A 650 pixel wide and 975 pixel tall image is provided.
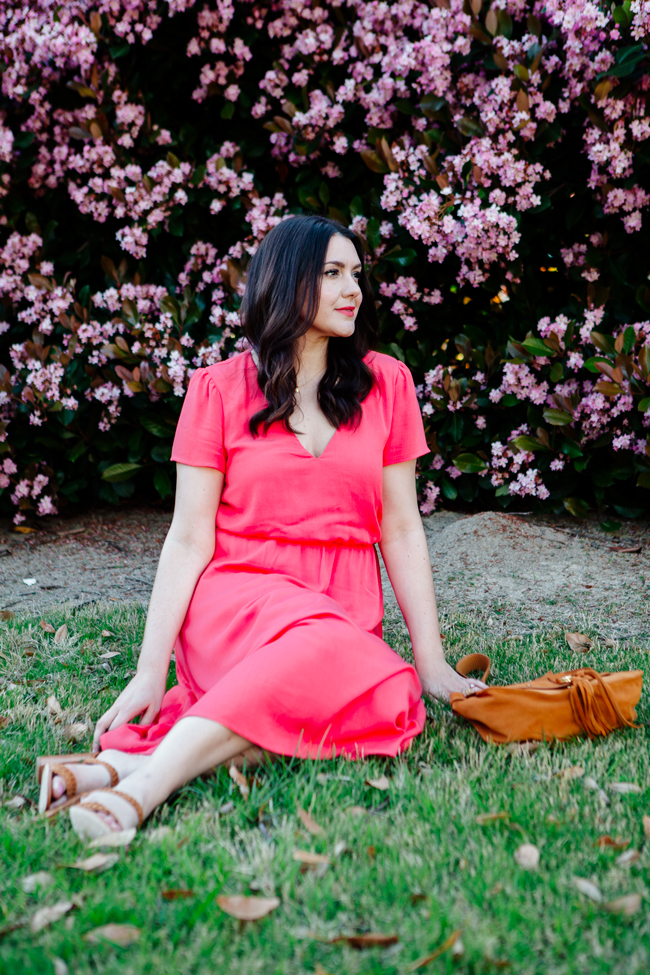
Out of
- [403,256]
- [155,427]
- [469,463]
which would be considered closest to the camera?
[403,256]

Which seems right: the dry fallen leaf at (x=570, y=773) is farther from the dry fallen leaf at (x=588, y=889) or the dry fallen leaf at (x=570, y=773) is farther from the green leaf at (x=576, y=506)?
the green leaf at (x=576, y=506)

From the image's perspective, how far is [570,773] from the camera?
196cm

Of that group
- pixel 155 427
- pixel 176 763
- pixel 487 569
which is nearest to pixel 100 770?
pixel 176 763

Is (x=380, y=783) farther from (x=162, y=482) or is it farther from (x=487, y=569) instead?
(x=162, y=482)

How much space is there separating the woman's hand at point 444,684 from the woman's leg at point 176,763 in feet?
2.42

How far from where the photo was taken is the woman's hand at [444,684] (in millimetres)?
2410

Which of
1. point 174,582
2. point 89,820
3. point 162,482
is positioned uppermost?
point 174,582

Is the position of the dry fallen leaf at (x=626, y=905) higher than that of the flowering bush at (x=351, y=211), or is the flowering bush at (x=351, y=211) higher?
the flowering bush at (x=351, y=211)

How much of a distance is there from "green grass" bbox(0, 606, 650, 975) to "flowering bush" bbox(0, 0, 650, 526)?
2226 mm

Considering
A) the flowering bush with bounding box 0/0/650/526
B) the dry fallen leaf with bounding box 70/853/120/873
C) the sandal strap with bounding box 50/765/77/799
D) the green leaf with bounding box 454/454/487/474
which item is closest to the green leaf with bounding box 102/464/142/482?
the flowering bush with bounding box 0/0/650/526

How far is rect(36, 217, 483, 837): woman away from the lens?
6.56 feet

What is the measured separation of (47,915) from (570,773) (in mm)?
1208

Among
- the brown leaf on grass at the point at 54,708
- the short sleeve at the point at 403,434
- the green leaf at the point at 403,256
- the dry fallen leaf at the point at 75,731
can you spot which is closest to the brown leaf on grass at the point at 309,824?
the dry fallen leaf at the point at 75,731

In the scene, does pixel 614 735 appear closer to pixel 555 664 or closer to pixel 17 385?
pixel 555 664
